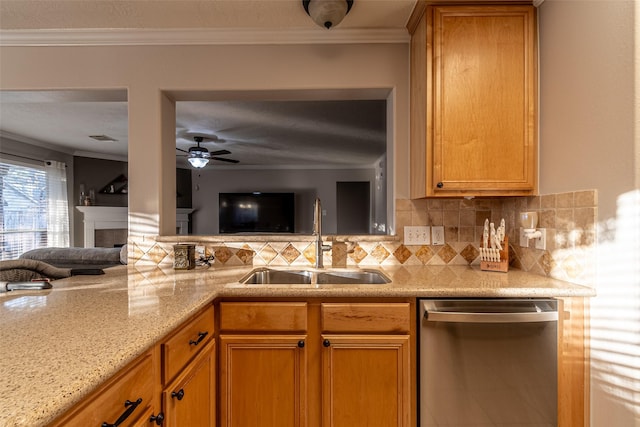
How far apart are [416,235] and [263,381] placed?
115 cm

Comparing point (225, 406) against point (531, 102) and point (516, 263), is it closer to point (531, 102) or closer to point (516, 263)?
point (516, 263)

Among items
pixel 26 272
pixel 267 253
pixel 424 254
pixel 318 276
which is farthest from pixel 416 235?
pixel 26 272

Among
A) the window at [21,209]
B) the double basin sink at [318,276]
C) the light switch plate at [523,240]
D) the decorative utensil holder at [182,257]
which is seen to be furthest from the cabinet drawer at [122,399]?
the window at [21,209]

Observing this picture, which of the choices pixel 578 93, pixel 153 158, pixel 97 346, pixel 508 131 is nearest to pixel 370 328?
pixel 97 346

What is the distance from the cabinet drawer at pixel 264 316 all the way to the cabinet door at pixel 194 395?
4.8 inches

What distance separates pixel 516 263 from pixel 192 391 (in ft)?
5.72

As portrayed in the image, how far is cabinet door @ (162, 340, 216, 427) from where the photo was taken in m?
1.11

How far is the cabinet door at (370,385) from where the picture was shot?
150 centimetres

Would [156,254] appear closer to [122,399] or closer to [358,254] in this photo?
[358,254]

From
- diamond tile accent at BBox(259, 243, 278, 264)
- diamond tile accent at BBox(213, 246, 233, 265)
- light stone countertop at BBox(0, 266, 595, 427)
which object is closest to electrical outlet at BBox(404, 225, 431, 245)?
light stone countertop at BBox(0, 266, 595, 427)

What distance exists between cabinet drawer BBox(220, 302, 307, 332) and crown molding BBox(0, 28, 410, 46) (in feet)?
4.91

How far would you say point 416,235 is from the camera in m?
2.08

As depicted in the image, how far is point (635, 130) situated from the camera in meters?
1.21

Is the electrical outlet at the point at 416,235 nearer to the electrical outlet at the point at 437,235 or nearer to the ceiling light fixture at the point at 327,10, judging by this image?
the electrical outlet at the point at 437,235
